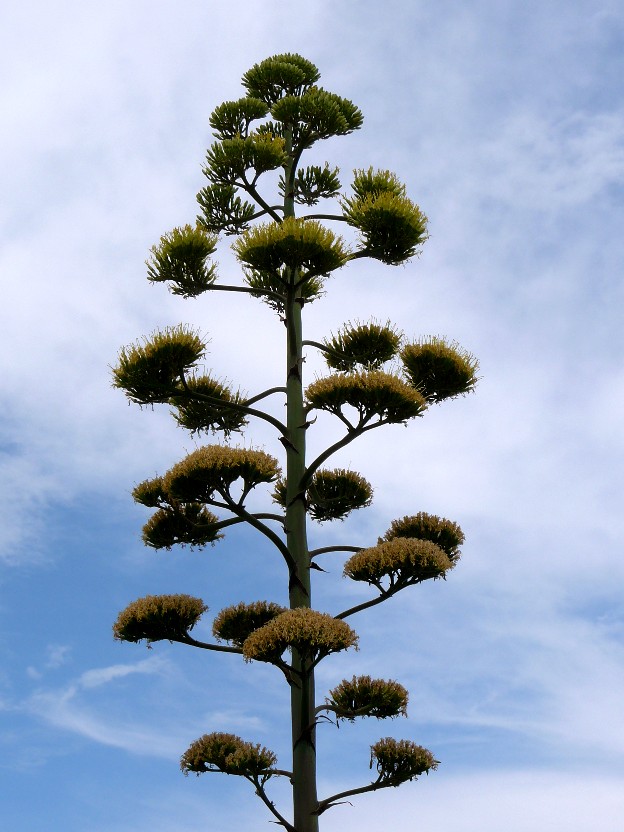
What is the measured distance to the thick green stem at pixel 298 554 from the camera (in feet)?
31.2

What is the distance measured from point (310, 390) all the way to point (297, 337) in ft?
3.80

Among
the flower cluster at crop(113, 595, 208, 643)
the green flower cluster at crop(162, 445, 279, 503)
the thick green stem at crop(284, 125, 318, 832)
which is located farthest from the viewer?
the flower cluster at crop(113, 595, 208, 643)

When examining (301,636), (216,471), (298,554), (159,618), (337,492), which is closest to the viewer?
(301,636)

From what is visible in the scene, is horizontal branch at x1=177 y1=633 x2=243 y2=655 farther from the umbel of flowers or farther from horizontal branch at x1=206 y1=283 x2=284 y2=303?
horizontal branch at x1=206 y1=283 x2=284 y2=303

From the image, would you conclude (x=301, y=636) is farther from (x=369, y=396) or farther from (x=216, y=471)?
(x=369, y=396)

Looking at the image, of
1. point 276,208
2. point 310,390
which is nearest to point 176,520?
point 310,390

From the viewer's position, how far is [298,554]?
10336 millimetres

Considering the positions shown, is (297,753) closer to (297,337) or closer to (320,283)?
(297,337)

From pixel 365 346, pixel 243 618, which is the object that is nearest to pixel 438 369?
pixel 365 346

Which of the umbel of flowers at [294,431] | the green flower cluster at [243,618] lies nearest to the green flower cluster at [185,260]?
the umbel of flowers at [294,431]

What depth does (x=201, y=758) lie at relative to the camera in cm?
988

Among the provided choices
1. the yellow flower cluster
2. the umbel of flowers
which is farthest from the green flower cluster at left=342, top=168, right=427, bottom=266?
the yellow flower cluster

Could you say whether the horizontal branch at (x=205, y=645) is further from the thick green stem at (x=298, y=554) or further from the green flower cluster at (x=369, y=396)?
the green flower cluster at (x=369, y=396)

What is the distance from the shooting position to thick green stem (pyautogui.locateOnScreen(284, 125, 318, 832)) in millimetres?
9508
